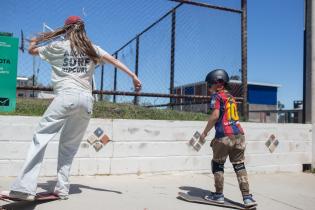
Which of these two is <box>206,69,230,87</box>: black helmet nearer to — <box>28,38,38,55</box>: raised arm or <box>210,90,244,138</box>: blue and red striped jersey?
<box>210,90,244,138</box>: blue and red striped jersey

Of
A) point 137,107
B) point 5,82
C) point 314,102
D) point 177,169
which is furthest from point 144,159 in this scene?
point 314,102

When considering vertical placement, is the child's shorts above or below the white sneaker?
above

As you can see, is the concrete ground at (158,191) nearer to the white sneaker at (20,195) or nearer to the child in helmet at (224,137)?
the white sneaker at (20,195)

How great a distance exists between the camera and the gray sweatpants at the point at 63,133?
341 cm

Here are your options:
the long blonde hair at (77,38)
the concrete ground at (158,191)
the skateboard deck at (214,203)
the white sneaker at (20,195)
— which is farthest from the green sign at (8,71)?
the skateboard deck at (214,203)

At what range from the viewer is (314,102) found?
7246mm

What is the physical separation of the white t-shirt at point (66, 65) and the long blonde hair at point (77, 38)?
4 cm

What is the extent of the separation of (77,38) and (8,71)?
6.01ft

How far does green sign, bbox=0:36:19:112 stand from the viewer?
5.20 m

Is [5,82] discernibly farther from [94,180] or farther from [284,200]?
[284,200]

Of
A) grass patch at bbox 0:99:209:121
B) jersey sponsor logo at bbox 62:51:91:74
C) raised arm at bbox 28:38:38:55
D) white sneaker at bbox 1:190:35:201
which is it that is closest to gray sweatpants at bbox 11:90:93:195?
white sneaker at bbox 1:190:35:201

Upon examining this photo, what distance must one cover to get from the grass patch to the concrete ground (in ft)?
3.50

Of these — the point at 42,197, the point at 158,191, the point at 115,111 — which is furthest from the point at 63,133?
the point at 115,111

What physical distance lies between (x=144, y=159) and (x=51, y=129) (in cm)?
222
